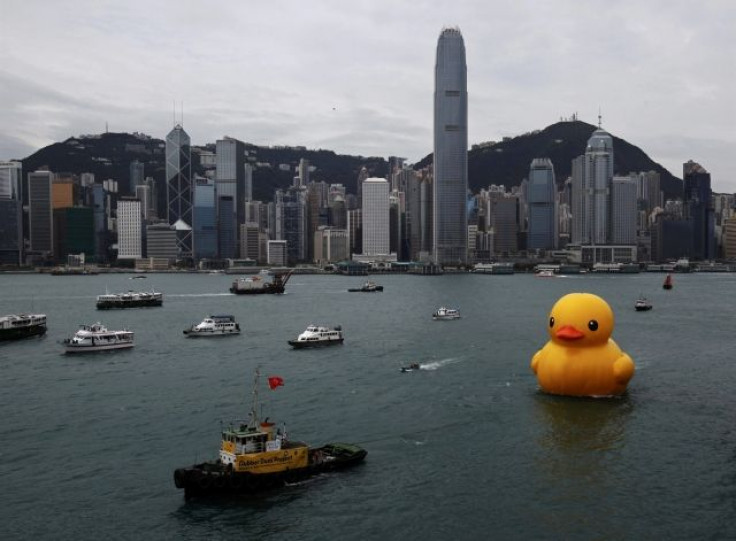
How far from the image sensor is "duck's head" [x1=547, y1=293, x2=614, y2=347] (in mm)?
40469

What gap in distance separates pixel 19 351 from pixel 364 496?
50.9 meters

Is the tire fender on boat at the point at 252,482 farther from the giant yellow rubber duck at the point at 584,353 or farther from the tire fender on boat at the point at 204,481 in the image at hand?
the giant yellow rubber duck at the point at 584,353

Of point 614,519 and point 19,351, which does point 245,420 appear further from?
point 19,351

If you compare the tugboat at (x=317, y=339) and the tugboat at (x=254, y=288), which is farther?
the tugboat at (x=254, y=288)

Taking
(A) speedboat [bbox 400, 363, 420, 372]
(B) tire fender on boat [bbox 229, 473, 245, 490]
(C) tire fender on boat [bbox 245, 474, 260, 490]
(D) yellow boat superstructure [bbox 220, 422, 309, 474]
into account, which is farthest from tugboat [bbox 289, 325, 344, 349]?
(B) tire fender on boat [bbox 229, 473, 245, 490]

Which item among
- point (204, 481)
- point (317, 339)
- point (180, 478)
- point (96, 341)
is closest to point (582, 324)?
point (204, 481)

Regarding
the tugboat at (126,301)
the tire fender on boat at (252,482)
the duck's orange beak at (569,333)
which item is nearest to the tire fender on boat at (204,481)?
the tire fender on boat at (252,482)

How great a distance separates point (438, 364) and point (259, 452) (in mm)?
27972

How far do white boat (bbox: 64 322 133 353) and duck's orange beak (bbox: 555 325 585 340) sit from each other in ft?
141

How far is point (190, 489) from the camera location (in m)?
29.8

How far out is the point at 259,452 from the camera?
31.2m

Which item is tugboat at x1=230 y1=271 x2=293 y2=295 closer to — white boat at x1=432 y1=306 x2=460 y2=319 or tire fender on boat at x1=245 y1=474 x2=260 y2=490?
white boat at x1=432 y1=306 x2=460 y2=319

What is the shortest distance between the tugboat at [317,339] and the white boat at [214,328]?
40.6ft

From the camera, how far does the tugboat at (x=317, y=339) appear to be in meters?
68.9
